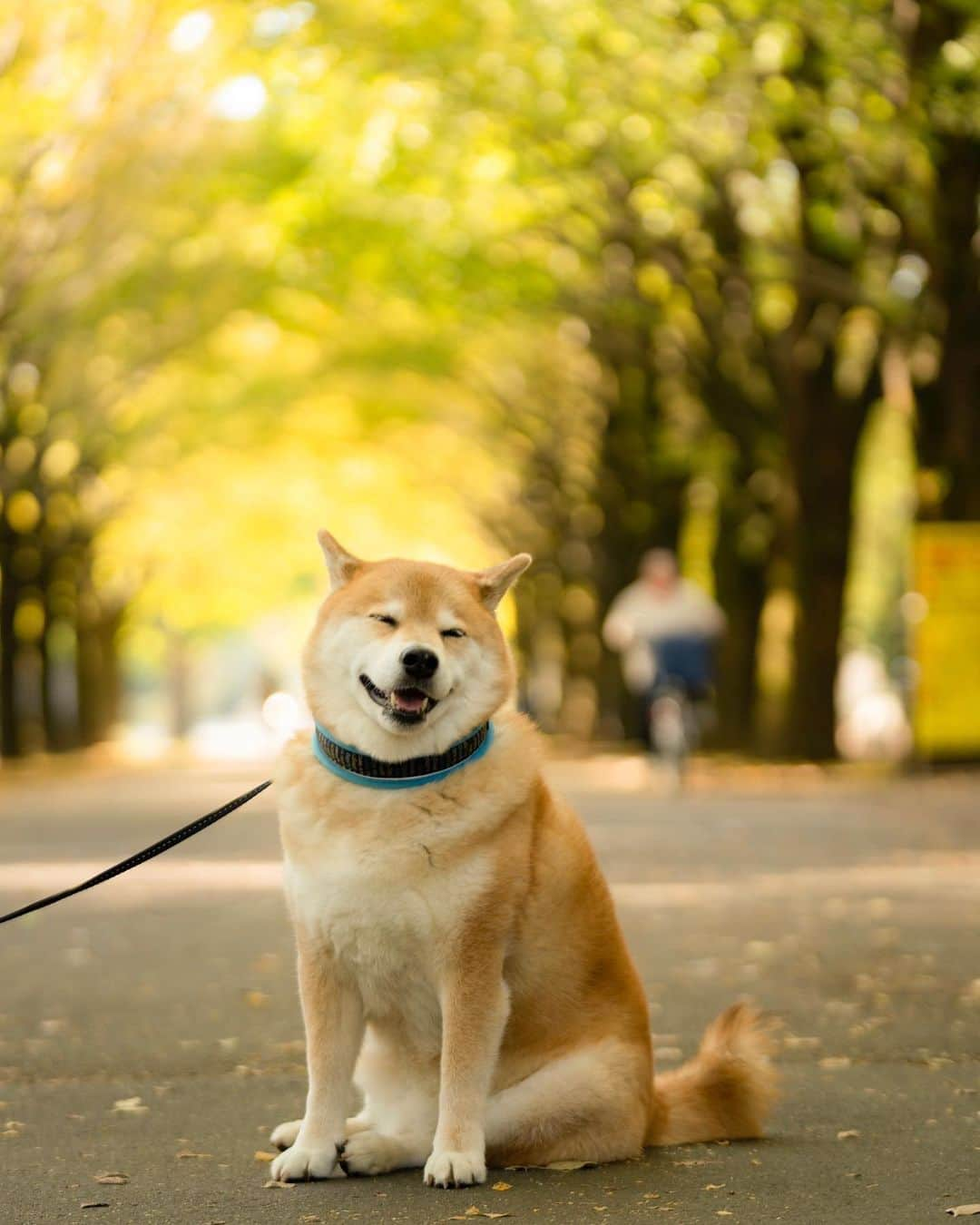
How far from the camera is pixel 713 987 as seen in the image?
872 centimetres

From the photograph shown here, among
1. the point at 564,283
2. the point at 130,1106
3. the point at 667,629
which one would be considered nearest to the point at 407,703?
the point at 130,1106

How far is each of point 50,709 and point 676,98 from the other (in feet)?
82.7

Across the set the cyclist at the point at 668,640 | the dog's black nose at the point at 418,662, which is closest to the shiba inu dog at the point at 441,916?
the dog's black nose at the point at 418,662

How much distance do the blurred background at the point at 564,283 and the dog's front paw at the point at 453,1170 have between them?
520 inches

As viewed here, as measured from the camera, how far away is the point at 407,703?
17.0 ft

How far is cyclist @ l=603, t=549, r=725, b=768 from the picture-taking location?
1995cm

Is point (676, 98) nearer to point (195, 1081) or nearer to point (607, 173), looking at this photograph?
point (607, 173)

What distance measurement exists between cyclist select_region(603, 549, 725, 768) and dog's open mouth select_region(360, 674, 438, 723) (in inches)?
577

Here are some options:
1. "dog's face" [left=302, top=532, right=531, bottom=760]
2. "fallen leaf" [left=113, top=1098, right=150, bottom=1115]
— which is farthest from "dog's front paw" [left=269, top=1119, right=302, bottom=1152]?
"dog's face" [left=302, top=532, right=531, bottom=760]

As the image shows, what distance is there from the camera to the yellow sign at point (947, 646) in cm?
2234

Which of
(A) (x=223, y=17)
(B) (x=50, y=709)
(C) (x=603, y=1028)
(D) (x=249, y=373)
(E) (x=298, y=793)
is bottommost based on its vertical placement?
(B) (x=50, y=709)

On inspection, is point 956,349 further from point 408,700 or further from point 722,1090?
point 408,700

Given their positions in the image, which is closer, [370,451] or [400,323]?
[400,323]

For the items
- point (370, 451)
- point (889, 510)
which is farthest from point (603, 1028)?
point (889, 510)
